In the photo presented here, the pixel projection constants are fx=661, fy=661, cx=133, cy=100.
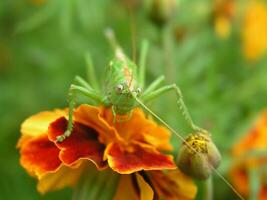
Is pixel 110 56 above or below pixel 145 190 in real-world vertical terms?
above

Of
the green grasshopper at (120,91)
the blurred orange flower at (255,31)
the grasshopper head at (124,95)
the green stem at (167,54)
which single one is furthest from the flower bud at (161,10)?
the blurred orange flower at (255,31)

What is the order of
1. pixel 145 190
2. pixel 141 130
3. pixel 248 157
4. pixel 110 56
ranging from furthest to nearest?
pixel 110 56 → pixel 248 157 → pixel 141 130 → pixel 145 190

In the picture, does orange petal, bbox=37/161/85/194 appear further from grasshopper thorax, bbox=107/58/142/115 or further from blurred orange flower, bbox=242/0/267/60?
blurred orange flower, bbox=242/0/267/60

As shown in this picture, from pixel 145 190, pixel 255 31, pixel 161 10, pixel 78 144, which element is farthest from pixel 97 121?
pixel 255 31

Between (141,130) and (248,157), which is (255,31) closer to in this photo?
(248,157)

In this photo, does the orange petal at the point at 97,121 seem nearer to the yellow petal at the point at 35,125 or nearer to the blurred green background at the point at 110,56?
the yellow petal at the point at 35,125

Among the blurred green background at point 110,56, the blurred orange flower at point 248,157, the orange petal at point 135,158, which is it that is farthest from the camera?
the blurred green background at point 110,56

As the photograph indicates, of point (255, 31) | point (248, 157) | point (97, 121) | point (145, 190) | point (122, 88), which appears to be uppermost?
point (255, 31)

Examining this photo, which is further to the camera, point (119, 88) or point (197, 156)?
point (119, 88)
